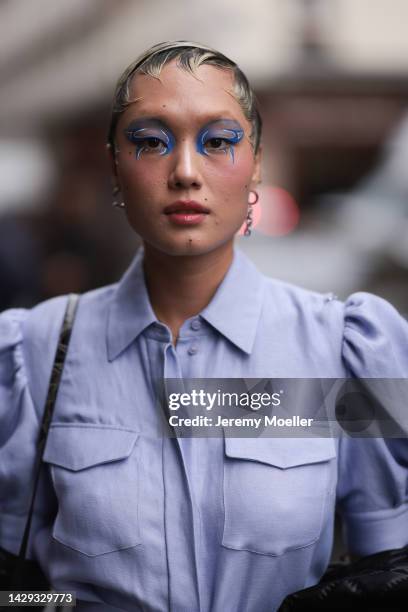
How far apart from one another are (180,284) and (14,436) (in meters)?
0.48

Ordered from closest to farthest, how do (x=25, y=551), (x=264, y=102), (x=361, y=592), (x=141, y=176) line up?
(x=361, y=592)
(x=141, y=176)
(x=25, y=551)
(x=264, y=102)

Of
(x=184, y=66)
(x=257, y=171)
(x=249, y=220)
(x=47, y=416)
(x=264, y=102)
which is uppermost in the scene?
(x=264, y=102)

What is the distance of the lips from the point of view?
52.4 inches

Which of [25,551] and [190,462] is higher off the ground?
[190,462]

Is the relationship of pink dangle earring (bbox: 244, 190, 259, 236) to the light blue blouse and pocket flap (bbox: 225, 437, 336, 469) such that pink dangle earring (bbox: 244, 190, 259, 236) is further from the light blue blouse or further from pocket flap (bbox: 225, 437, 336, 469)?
pocket flap (bbox: 225, 437, 336, 469)

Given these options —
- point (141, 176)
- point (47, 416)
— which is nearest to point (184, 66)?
point (141, 176)

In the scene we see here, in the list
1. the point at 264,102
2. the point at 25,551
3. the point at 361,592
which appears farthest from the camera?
the point at 264,102

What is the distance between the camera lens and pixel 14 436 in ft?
4.86

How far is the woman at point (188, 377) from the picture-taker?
4.36ft

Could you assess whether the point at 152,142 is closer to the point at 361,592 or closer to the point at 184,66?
the point at 184,66

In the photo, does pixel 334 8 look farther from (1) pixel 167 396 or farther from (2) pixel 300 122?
(1) pixel 167 396

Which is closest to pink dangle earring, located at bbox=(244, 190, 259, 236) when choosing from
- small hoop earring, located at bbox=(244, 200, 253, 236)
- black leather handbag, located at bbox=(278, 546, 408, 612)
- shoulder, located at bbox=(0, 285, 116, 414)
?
small hoop earring, located at bbox=(244, 200, 253, 236)

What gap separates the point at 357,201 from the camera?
216 inches

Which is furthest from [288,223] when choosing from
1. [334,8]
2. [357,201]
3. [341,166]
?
[334,8]
